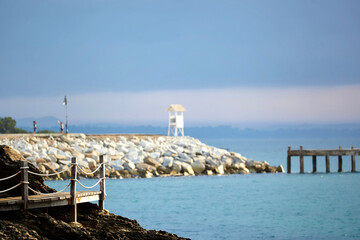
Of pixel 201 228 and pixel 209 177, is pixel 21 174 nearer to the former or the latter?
pixel 201 228

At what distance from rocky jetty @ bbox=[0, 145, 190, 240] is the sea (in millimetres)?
8649

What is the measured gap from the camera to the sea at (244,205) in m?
26.6

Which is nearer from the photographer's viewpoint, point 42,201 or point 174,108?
point 42,201

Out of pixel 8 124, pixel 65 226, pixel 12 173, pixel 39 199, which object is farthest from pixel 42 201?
pixel 8 124

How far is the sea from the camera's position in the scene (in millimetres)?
26641

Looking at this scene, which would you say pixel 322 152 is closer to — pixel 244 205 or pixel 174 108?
pixel 244 205

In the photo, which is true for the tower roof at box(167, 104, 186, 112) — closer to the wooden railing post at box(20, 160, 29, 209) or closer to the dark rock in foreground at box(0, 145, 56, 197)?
the dark rock in foreground at box(0, 145, 56, 197)

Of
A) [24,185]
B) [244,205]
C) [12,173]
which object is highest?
[12,173]

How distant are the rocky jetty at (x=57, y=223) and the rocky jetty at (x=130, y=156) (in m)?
24.8

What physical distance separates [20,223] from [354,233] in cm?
1625

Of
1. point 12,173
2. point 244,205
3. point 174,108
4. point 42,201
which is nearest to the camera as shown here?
point 42,201

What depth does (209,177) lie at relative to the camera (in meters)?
46.5

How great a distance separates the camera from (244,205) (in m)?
36.5

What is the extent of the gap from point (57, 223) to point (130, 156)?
32.0m
